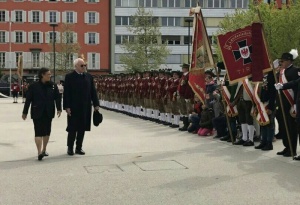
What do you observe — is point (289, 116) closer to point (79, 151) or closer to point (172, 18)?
point (79, 151)

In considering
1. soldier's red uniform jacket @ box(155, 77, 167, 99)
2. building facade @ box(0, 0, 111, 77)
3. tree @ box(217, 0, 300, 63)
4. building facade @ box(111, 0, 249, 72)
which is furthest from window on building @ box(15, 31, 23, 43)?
soldier's red uniform jacket @ box(155, 77, 167, 99)

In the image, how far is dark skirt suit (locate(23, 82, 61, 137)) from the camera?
9.82m

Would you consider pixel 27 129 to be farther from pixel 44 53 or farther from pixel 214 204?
pixel 44 53

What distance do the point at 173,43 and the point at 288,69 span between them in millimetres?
69441

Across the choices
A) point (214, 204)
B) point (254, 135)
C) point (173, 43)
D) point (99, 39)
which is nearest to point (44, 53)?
point (99, 39)

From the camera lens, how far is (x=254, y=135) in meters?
12.6

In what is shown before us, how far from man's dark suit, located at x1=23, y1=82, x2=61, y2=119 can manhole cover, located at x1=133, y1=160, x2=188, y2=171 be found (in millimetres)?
2020

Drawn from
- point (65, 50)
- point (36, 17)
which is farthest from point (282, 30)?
point (36, 17)

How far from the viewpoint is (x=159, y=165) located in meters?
9.10

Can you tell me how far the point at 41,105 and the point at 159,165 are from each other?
8.30 ft

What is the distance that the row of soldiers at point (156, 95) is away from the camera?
49.8ft

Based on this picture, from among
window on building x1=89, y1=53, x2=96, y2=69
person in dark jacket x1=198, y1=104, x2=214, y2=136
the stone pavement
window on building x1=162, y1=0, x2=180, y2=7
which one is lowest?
the stone pavement

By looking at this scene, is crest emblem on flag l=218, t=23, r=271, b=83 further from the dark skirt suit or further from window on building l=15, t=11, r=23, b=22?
window on building l=15, t=11, r=23, b=22

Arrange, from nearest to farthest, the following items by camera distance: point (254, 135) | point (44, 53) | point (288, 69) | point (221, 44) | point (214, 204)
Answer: point (214, 204)
point (288, 69)
point (221, 44)
point (254, 135)
point (44, 53)
